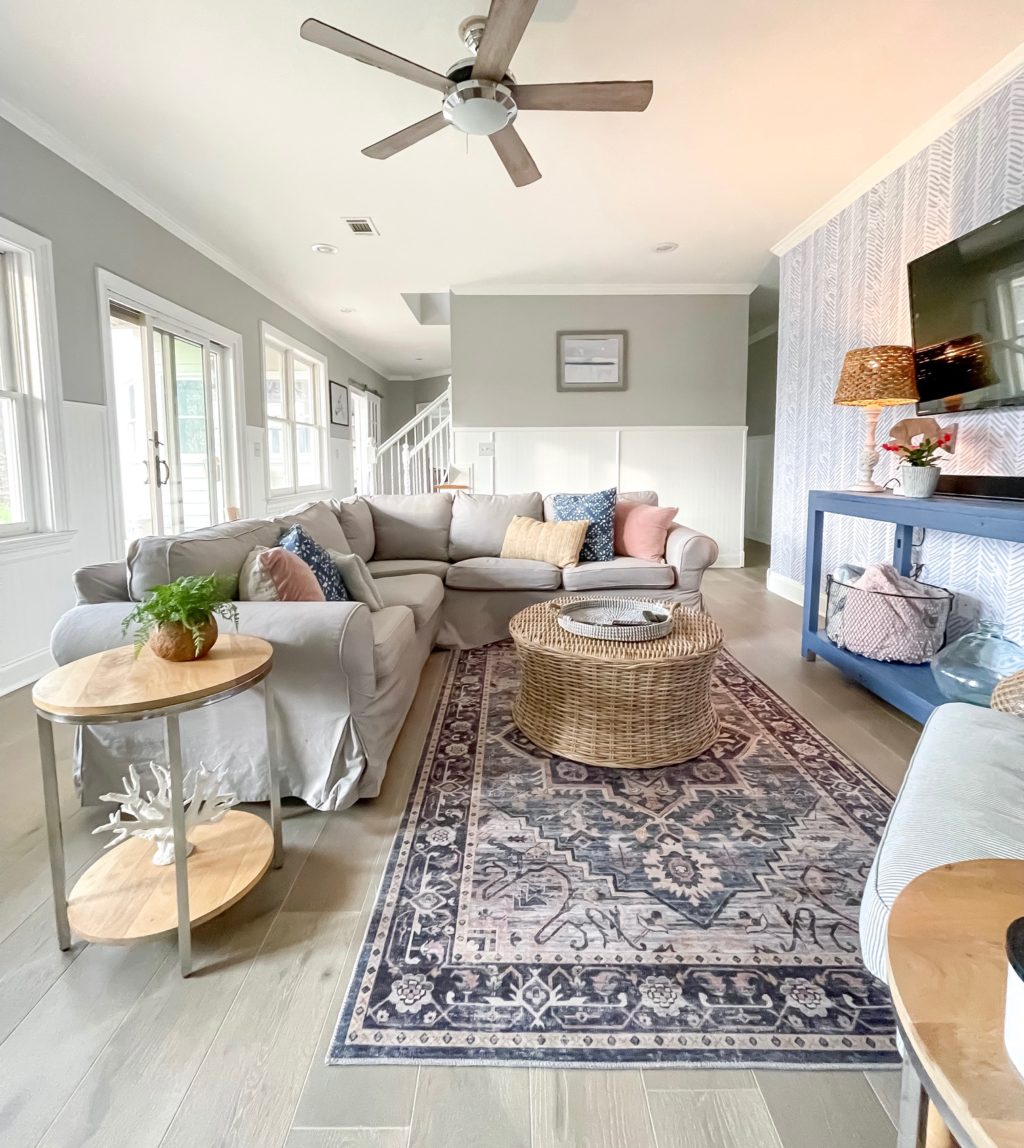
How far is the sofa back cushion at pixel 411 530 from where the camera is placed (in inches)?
155

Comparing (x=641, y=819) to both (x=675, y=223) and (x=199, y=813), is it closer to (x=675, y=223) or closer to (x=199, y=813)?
(x=199, y=813)

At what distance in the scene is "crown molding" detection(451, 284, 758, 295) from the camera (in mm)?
5727

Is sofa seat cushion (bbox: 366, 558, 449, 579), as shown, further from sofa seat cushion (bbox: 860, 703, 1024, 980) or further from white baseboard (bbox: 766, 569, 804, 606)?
sofa seat cushion (bbox: 860, 703, 1024, 980)

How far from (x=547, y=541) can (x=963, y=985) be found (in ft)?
10.4

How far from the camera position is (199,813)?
5.00ft

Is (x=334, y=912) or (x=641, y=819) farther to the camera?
(x=641, y=819)

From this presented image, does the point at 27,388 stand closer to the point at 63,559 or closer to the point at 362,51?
the point at 63,559

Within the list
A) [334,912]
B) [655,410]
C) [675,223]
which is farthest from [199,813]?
[655,410]

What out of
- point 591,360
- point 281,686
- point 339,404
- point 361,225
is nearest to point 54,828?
point 281,686

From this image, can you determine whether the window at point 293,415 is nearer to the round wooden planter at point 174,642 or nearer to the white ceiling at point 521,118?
the white ceiling at point 521,118

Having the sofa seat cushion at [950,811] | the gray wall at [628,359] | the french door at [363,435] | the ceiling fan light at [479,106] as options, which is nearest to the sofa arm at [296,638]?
the sofa seat cushion at [950,811]

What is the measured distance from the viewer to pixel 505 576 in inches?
139

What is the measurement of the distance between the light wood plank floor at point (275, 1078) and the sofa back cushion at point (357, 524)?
7.47 feet

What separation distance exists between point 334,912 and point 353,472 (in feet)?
27.0
